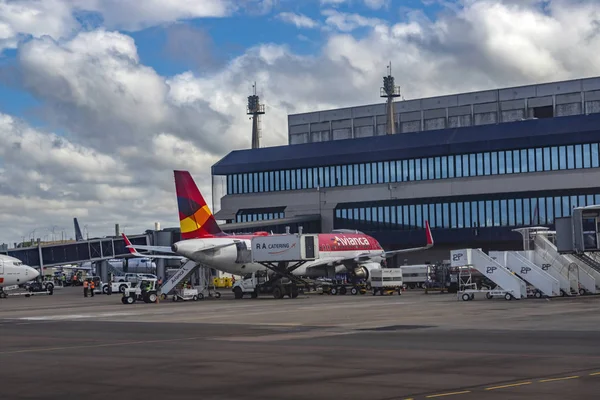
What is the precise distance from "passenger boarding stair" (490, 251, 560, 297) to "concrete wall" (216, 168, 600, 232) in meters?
42.8

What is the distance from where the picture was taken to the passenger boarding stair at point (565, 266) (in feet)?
193

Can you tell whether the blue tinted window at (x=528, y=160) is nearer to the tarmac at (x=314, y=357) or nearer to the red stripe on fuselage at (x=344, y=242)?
the red stripe on fuselage at (x=344, y=242)

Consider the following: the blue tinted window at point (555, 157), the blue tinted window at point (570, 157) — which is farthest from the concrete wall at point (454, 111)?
the blue tinted window at point (570, 157)

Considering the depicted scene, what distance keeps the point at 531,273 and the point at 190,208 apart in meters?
26.8

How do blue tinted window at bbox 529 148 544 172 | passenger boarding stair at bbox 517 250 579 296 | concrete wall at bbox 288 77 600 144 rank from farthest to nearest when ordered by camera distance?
concrete wall at bbox 288 77 600 144 → blue tinted window at bbox 529 148 544 172 → passenger boarding stair at bbox 517 250 579 296

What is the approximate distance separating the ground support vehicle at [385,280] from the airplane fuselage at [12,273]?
33713 millimetres

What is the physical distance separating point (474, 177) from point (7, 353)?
271ft

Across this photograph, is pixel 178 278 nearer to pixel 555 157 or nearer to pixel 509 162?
pixel 509 162

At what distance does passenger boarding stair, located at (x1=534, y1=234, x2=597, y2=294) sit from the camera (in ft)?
193

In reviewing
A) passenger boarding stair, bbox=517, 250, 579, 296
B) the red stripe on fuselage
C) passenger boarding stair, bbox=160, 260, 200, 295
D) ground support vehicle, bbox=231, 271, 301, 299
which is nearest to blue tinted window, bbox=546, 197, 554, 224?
the red stripe on fuselage

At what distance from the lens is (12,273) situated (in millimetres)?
82125

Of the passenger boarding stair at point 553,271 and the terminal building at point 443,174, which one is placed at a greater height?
the terminal building at point 443,174

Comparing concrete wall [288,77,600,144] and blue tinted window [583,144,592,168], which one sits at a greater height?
concrete wall [288,77,600,144]

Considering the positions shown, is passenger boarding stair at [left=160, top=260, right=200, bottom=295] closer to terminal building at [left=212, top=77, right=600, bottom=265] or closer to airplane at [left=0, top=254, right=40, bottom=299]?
airplane at [left=0, top=254, right=40, bottom=299]
